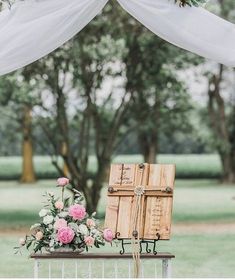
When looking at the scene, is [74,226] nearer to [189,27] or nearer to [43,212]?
[43,212]

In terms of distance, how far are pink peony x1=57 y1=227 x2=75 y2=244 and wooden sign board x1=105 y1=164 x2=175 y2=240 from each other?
317 millimetres

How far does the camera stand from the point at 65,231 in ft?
14.9

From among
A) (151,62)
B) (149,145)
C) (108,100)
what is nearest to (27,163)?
(149,145)

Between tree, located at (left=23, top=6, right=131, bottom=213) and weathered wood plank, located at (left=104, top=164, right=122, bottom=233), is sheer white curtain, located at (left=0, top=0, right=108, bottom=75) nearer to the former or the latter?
weathered wood plank, located at (left=104, top=164, right=122, bottom=233)

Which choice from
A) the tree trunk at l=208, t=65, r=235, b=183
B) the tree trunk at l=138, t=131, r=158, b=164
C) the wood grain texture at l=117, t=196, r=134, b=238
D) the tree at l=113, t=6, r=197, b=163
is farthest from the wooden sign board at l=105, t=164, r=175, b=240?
the tree trunk at l=138, t=131, r=158, b=164

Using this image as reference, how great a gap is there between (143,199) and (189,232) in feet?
23.3

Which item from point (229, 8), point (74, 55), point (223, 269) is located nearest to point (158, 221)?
point (223, 269)

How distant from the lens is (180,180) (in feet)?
100

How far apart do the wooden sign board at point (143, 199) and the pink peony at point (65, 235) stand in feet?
1.04

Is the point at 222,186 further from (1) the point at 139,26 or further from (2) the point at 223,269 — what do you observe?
(2) the point at 223,269

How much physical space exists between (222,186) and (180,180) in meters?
5.68

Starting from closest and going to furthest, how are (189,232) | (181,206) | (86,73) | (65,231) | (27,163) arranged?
(65,231) → (189,232) → (86,73) → (181,206) → (27,163)

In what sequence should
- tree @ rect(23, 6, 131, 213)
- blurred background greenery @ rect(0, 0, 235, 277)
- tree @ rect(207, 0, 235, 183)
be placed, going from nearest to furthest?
1. blurred background greenery @ rect(0, 0, 235, 277)
2. tree @ rect(23, 6, 131, 213)
3. tree @ rect(207, 0, 235, 183)

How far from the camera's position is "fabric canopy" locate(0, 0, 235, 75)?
5113mm
